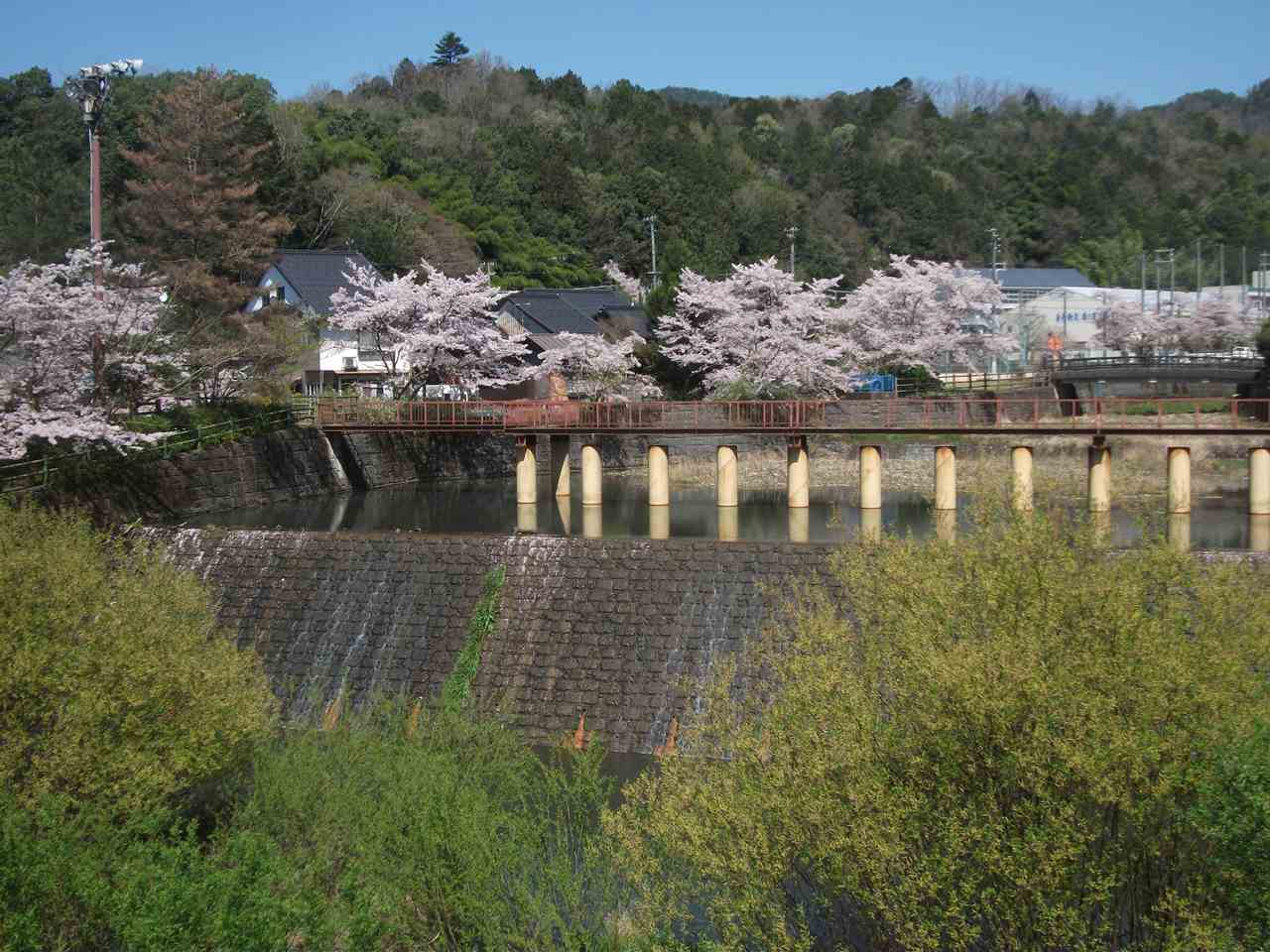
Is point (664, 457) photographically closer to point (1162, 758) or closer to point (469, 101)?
point (1162, 758)

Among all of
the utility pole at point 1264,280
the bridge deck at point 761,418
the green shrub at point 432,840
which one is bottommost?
the green shrub at point 432,840

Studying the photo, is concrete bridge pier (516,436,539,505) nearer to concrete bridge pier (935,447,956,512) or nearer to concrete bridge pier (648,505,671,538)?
concrete bridge pier (648,505,671,538)

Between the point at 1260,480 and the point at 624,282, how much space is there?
48625mm

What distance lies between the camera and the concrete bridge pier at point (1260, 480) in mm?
29703

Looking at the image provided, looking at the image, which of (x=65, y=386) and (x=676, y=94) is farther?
(x=676, y=94)

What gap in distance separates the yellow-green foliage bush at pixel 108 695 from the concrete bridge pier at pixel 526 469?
18659mm

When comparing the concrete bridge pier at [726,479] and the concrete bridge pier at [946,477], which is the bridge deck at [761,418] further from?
the concrete bridge pier at [726,479]

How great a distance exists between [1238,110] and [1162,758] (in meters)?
163

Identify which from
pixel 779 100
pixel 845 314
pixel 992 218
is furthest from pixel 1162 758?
pixel 779 100

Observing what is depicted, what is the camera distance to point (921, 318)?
50.1 meters

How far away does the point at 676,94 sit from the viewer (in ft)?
608

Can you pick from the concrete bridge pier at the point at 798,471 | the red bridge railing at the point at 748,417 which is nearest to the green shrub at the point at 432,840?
the concrete bridge pier at the point at 798,471

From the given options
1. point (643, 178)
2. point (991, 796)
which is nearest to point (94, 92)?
point (991, 796)

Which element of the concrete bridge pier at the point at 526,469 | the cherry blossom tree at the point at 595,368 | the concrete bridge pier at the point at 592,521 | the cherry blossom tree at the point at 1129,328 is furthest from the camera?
the cherry blossom tree at the point at 1129,328
